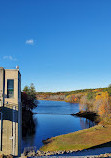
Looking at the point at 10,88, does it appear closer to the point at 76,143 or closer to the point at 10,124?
the point at 10,124

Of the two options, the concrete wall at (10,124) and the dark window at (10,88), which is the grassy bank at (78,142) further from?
the dark window at (10,88)

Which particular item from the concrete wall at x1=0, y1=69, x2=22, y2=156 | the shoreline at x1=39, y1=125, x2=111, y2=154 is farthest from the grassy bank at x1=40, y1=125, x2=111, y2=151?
the concrete wall at x1=0, y1=69, x2=22, y2=156

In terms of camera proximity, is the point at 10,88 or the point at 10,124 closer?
the point at 10,124

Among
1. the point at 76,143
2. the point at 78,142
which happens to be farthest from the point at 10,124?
the point at 78,142

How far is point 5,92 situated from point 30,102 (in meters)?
43.5

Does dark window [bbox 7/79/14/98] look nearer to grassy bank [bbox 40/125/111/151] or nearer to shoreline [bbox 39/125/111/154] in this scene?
shoreline [bbox 39/125/111/154]

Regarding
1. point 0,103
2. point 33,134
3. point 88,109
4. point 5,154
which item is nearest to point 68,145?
point 33,134

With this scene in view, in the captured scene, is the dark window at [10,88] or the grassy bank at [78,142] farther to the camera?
the grassy bank at [78,142]

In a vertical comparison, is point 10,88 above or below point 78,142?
above

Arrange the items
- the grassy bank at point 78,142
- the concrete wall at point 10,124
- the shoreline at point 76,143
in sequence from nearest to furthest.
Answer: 1. the concrete wall at point 10,124
2. the shoreline at point 76,143
3. the grassy bank at point 78,142

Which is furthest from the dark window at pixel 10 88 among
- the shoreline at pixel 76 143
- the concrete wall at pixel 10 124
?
the shoreline at pixel 76 143

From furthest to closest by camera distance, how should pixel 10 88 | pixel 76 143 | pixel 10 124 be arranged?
pixel 76 143
pixel 10 88
pixel 10 124

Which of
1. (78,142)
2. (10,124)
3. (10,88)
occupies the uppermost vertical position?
(10,88)

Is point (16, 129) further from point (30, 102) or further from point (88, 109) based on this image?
point (88, 109)
